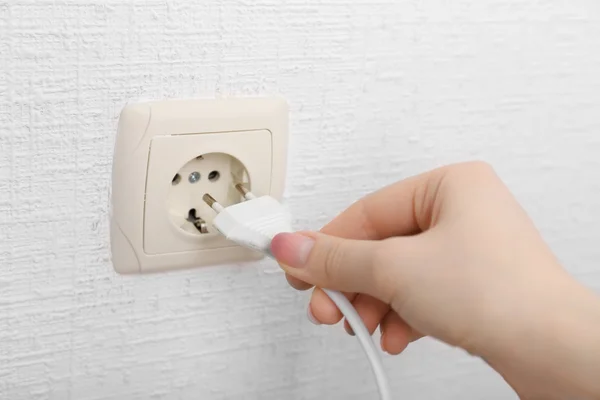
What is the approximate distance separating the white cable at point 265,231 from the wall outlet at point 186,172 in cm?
2

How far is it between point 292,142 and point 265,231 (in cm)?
8

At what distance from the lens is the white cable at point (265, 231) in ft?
1.60

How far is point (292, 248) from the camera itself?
477 mm

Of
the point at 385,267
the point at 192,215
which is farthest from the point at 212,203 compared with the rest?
the point at 385,267

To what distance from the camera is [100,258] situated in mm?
510

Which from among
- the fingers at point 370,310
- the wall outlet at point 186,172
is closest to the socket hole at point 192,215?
the wall outlet at point 186,172

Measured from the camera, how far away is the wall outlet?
0.48m

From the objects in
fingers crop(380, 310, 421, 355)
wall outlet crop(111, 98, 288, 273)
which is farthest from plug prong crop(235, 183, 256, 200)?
fingers crop(380, 310, 421, 355)

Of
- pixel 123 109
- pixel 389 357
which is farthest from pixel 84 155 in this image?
pixel 389 357

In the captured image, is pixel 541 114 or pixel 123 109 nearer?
pixel 123 109

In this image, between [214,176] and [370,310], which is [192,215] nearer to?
[214,176]

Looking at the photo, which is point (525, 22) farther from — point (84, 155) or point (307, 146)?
point (84, 155)

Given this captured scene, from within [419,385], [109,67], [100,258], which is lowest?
[419,385]

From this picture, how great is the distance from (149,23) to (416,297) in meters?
0.22
